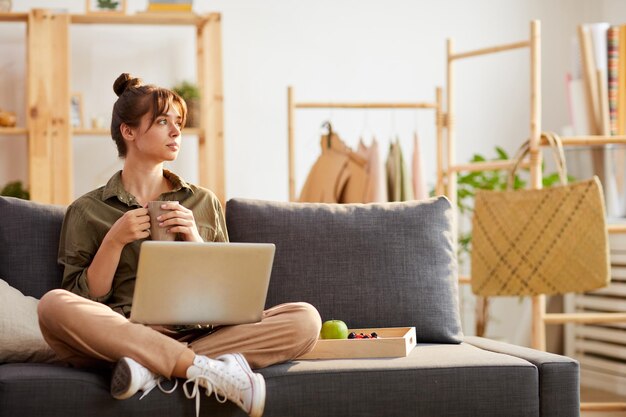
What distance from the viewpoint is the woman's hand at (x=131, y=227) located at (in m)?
2.41

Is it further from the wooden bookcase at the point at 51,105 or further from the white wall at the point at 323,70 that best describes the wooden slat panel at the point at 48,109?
the white wall at the point at 323,70

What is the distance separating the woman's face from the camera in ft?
8.75

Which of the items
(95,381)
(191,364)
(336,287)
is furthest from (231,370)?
(336,287)

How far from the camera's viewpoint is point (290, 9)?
5.09 metres

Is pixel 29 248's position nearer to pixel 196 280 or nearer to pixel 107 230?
pixel 107 230

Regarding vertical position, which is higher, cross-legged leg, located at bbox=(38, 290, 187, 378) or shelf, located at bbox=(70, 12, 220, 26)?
shelf, located at bbox=(70, 12, 220, 26)

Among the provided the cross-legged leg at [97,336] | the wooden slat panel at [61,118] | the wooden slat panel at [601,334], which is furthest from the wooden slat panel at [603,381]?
the cross-legged leg at [97,336]

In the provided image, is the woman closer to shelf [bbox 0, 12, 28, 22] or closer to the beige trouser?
the beige trouser

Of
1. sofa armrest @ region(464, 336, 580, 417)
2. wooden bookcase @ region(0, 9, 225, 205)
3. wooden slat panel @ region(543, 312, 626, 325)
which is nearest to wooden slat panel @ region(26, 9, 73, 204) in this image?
wooden bookcase @ region(0, 9, 225, 205)

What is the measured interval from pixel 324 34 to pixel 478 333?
1779mm

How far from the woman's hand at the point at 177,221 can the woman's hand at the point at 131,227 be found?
0.23 feet

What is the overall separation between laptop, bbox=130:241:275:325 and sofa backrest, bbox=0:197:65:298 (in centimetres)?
53

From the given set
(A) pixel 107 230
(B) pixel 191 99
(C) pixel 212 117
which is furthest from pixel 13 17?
(A) pixel 107 230

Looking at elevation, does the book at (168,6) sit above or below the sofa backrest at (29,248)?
above
